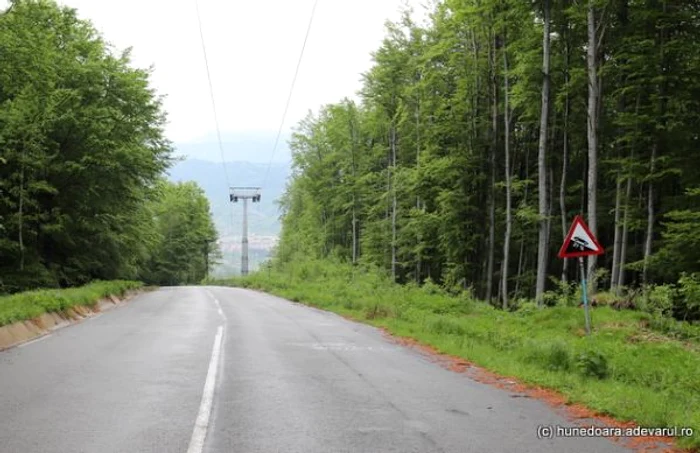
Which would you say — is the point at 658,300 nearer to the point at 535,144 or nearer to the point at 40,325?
the point at 535,144

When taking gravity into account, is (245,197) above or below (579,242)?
above

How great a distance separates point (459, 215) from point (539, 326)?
14.1 meters

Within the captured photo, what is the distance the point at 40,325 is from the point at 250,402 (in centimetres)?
1041

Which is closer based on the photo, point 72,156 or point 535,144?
point 72,156

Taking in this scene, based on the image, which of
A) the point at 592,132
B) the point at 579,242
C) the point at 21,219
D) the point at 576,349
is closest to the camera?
the point at 576,349

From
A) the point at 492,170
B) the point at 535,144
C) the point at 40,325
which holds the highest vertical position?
the point at 535,144

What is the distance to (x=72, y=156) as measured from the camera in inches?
1094

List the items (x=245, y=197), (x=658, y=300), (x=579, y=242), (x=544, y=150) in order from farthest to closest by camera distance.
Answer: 1. (x=245, y=197)
2. (x=544, y=150)
3. (x=658, y=300)
4. (x=579, y=242)

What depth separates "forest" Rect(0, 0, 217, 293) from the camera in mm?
23906

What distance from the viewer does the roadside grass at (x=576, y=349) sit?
7.38 meters

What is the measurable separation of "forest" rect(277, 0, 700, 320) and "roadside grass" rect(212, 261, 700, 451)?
2.32 metres

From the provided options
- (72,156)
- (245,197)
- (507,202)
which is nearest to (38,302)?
(72,156)

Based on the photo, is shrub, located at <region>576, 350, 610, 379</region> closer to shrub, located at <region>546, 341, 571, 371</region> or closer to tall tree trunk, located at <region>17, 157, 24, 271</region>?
shrub, located at <region>546, 341, 571, 371</region>

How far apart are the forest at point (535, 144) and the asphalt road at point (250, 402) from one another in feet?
33.2
